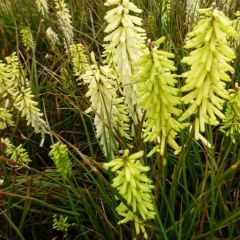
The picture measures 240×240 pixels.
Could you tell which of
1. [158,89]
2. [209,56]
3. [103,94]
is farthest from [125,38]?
[209,56]

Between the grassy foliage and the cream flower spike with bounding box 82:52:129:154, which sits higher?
the cream flower spike with bounding box 82:52:129:154

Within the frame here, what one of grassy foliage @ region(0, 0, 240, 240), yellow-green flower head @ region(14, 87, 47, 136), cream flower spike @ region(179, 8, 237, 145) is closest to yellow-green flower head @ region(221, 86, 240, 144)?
grassy foliage @ region(0, 0, 240, 240)

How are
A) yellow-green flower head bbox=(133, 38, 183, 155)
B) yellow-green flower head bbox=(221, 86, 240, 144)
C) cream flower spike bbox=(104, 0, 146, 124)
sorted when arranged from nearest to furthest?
yellow-green flower head bbox=(133, 38, 183, 155), cream flower spike bbox=(104, 0, 146, 124), yellow-green flower head bbox=(221, 86, 240, 144)

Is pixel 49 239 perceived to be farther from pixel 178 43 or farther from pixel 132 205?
pixel 178 43

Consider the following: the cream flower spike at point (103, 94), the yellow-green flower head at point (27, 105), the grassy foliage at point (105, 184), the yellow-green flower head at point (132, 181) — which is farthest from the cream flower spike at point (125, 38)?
the yellow-green flower head at point (27, 105)

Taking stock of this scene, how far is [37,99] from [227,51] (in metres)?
2.19

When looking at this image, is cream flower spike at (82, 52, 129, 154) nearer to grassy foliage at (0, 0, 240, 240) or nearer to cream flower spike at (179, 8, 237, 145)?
grassy foliage at (0, 0, 240, 240)

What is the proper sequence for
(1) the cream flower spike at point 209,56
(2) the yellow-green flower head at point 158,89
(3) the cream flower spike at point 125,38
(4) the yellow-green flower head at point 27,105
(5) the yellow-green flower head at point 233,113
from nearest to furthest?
(1) the cream flower spike at point 209,56 < (2) the yellow-green flower head at point 158,89 < (3) the cream flower spike at point 125,38 < (5) the yellow-green flower head at point 233,113 < (4) the yellow-green flower head at point 27,105

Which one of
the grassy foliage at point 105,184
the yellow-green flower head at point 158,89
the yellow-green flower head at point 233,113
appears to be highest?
the yellow-green flower head at point 158,89

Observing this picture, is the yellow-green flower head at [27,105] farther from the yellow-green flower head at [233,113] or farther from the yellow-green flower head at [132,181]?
the yellow-green flower head at [233,113]

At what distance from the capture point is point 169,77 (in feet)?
5.74

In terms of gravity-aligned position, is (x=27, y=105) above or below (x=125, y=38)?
below

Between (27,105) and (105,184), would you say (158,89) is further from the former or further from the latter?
(27,105)

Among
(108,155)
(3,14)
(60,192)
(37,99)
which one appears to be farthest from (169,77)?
(3,14)
